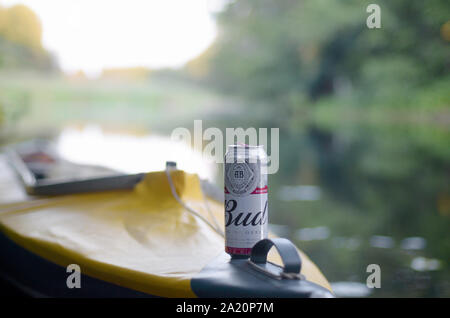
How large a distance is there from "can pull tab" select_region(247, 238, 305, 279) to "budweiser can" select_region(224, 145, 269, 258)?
4 cm

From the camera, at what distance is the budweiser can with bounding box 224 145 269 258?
3.68ft

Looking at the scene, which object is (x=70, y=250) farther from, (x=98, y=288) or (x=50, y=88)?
(x=50, y=88)

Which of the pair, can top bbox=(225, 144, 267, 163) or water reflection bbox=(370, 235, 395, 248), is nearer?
can top bbox=(225, 144, 267, 163)

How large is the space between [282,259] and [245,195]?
0.60ft

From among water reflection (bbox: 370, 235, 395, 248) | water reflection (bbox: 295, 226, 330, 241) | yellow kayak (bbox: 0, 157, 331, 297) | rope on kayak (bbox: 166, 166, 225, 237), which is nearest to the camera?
yellow kayak (bbox: 0, 157, 331, 297)

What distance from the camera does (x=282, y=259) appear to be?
1.01 m

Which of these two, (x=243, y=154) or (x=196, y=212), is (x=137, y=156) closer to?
(x=196, y=212)

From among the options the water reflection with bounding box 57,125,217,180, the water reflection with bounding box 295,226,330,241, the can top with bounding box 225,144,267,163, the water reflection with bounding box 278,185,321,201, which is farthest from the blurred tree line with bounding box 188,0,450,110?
the can top with bounding box 225,144,267,163

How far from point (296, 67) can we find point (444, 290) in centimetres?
2100

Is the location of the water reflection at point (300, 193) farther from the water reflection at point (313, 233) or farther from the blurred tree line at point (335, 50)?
the blurred tree line at point (335, 50)

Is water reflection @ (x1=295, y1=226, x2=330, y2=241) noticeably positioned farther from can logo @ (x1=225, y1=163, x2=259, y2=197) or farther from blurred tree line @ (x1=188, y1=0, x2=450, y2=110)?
blurred tree line @ (x1=188, y1=0, x2=450, y2=110)

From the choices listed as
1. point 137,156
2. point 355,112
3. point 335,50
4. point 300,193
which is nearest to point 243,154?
point 300,193

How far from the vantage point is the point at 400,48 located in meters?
17.3

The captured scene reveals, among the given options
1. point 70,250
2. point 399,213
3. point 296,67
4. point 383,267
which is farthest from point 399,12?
point 70,250
